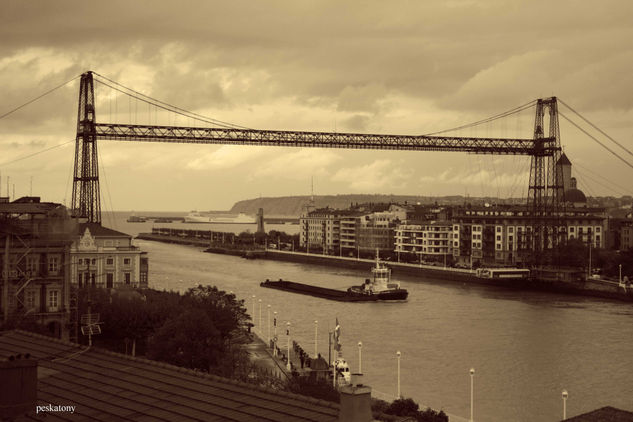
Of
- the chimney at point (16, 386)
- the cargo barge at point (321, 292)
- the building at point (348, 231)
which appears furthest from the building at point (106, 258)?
the building at point (348, 231)

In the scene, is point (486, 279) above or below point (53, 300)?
below

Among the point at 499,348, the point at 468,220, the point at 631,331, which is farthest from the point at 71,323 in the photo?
the point at 468,220

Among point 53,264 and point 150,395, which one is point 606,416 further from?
point 53,264

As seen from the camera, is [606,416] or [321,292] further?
[321,292]

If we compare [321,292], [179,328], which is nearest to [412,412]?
[179,328]

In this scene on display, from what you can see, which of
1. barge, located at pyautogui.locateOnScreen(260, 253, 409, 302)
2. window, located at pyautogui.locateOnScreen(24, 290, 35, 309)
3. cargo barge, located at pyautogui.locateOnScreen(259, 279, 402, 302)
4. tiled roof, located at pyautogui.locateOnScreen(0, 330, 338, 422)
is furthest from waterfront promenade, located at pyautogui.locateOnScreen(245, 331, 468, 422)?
barge, located at pyautogui.locateOnScreen(260, 253, 409, 302)

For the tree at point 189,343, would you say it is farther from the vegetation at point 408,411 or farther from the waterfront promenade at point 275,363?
the vegetation at point 408,411

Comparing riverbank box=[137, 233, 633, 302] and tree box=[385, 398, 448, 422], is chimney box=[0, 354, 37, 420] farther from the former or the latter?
riverbank box=[137, 233, 633, 302]
